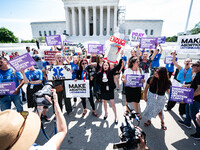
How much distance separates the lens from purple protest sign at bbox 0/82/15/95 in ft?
9.29

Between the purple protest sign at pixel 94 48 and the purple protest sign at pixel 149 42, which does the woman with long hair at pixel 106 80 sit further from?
the purple protest sign at pixel 149 42

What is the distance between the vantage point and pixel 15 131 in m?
0.75

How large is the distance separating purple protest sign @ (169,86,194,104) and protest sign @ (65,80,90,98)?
2421 mm

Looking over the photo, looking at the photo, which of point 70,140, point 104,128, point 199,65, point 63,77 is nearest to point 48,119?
Result: point 70,140

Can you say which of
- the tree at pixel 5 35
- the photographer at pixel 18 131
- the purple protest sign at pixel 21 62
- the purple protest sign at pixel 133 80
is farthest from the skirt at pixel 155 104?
the tree at pixel 5 35

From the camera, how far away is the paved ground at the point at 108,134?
2.57 metres

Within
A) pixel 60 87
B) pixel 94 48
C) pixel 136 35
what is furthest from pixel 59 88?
pixel 136 35

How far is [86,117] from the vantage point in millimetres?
3705

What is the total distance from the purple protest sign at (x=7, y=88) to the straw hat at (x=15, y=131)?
258 centimetres

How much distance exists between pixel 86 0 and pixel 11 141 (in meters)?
43.9

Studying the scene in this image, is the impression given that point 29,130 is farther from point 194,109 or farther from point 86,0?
point 86,0

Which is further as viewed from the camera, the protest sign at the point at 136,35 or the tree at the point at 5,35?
the tree at the point at 5,35

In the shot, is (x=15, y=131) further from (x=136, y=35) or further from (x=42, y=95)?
(x=136, y=35)

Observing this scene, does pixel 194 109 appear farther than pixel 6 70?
No
